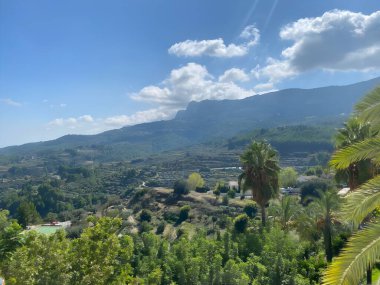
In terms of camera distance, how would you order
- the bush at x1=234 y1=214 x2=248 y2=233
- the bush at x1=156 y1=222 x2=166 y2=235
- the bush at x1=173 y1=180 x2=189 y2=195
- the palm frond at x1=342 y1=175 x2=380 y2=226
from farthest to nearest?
1. the bush at x1=173 y1=180 x2=189 y2=195
2. the bush at x1=156 y1=222 x2=166 y2=235
3. the bush at x1=234 y1=214 x2=248 y2=233
4. the palm frond at x1=342 y1=175 x2=380 y2=226

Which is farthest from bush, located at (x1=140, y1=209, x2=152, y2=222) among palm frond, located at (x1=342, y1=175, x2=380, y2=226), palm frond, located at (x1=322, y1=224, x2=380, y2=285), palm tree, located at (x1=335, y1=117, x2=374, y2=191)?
palm frond, located at (x1=322, y1=224, x2=380, y2=285)

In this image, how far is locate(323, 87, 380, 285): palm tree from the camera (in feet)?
22.8

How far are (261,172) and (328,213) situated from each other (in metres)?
5.73

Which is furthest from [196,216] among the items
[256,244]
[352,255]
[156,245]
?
[352,255]

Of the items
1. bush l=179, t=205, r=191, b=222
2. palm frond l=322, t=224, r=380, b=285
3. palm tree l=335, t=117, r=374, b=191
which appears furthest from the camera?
bush l=179, t=205, r=191, b=222

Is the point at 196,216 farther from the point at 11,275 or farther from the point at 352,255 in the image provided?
the point at 352,255

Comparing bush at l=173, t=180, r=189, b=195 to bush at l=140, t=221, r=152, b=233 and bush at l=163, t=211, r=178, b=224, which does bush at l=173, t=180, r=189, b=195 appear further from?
bush at l=140, t=221, r=152, b=233

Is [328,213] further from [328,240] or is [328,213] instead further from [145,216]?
[145,216]

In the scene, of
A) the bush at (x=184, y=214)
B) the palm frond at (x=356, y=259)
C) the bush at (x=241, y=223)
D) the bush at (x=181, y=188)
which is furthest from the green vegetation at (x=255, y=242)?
the bush at (x=181, y=188)

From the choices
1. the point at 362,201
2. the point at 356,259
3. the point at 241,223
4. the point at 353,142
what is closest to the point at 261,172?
the point at 353,142

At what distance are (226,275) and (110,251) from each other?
10420mm

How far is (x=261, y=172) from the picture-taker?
99.1 feet

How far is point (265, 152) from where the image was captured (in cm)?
3062

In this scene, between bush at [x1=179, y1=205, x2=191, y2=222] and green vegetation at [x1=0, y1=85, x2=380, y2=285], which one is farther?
bush at [x1=179, y1=205, x2=191, y2=222]
